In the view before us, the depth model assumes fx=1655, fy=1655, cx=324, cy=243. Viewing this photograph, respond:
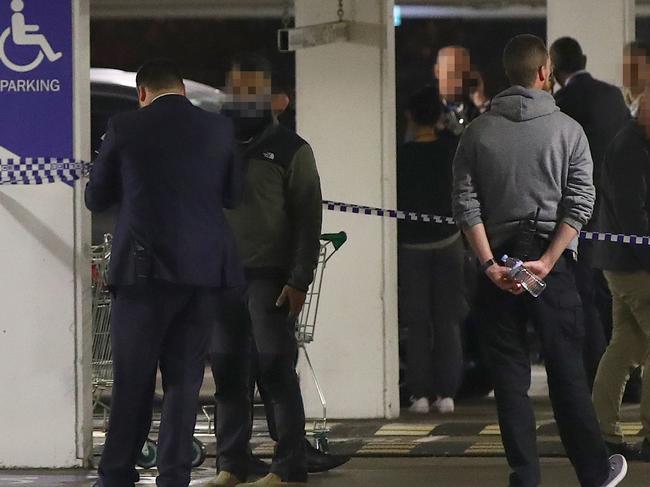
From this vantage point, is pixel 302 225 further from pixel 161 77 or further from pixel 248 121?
pixel 161 77

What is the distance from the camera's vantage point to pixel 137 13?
39.9ft

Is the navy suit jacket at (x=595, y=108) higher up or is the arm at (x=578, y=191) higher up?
the navy suit jacket at (x=595, y=108)

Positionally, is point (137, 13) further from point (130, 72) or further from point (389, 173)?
point (389, 173)

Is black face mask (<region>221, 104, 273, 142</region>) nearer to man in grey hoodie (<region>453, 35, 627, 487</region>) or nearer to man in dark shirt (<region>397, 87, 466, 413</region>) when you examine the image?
man in grey hoodie (<region>453, 35, 627, 487</region>)

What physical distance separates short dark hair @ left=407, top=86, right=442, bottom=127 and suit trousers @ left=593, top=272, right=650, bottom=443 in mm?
2262

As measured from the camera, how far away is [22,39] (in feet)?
26.1

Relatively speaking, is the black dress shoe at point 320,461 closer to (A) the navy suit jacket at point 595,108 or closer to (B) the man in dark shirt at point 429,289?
(B) the man in dark shirt at point 429,289

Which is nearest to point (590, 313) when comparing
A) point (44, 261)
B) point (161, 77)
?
point (44, 261)

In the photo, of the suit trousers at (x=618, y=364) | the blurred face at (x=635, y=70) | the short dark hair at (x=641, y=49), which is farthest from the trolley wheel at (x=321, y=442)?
the short dark hair at (x=641, y=49)

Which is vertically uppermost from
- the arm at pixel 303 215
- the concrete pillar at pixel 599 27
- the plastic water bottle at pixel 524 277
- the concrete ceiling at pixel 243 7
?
the concrete ceiling at pixel 243 7

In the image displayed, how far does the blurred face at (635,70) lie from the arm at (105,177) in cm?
307

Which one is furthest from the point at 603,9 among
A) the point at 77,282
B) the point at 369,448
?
the point at 77,282

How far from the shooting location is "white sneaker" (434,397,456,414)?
10273mm

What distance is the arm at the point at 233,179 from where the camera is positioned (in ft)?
22.3
